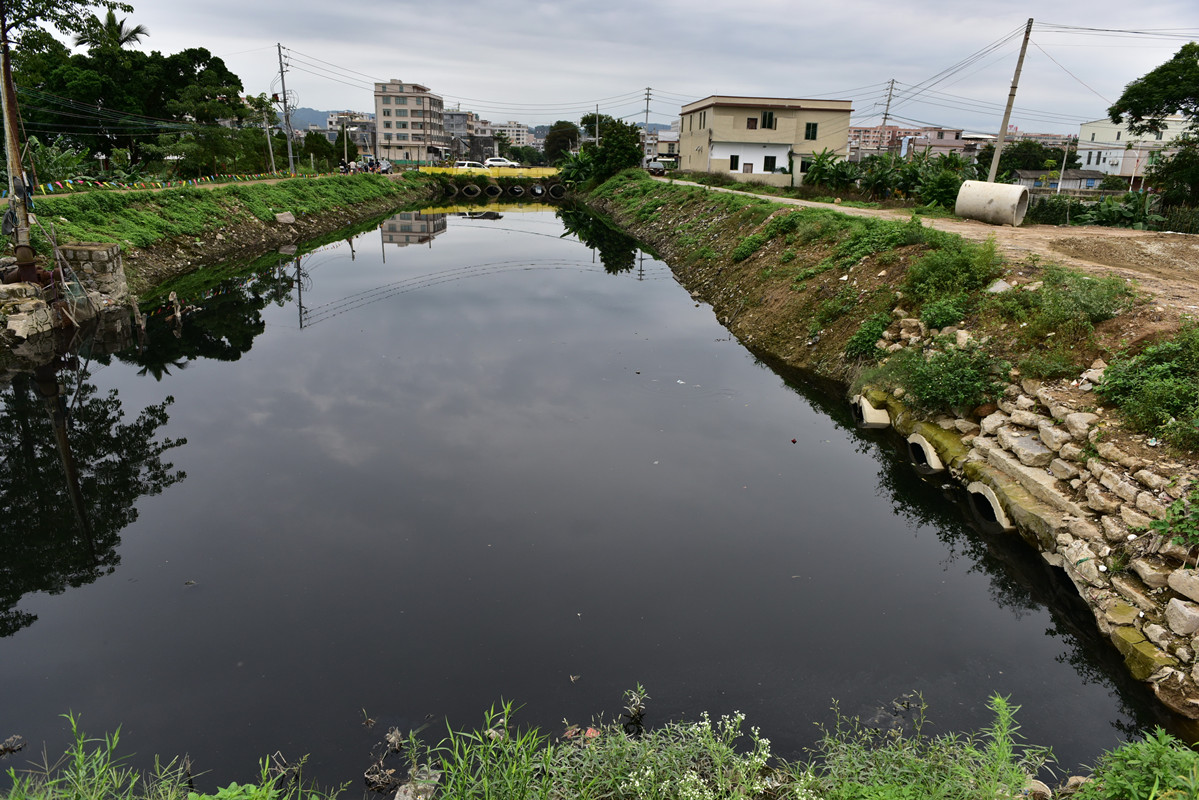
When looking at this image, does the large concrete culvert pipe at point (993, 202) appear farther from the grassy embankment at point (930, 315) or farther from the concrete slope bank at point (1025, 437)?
the concrete slope bank at point (1025, 437)

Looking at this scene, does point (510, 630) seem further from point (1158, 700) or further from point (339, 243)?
point (339, 243)

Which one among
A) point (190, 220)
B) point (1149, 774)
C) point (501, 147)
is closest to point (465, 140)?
point (501, 147)

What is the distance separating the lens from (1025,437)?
10.2 m

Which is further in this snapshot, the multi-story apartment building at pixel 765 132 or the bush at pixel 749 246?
the multi-story apartment building at pixel 765 132

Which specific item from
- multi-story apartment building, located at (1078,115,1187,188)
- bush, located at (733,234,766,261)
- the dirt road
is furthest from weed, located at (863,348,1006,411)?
multi-story apartment building, located at (1078,115,1187,188)

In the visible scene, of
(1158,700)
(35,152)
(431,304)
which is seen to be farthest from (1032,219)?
(35,152)

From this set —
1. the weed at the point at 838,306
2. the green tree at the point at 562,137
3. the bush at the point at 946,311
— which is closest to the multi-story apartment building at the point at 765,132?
the weed at the point at 838,306

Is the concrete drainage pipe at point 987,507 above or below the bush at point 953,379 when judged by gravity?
below

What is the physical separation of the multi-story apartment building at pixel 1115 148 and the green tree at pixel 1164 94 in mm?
45879

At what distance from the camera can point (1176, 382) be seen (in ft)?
29.7

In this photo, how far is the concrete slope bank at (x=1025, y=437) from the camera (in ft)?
23.7

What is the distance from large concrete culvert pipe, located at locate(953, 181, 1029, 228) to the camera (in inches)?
842

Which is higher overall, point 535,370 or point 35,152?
point 35,152

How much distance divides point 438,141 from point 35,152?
10369cm
